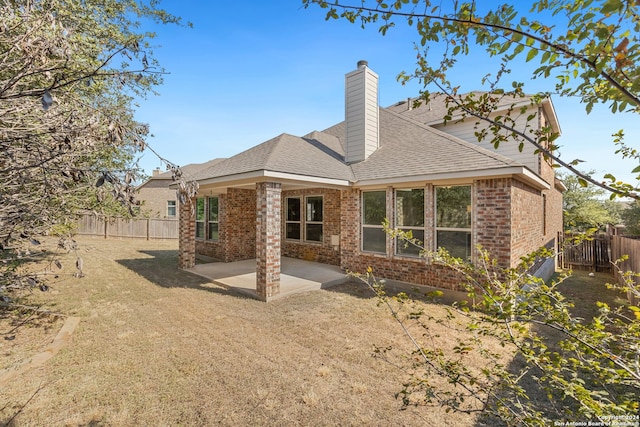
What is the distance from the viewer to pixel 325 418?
3.27 meters

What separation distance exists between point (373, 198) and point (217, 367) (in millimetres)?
6514

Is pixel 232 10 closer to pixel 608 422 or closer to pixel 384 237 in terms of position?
pixel 384 237

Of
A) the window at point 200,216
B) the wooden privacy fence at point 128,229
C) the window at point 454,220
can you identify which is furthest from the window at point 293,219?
the wooden privacy fence at point 128,229

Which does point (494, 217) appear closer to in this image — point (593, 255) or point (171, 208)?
point (593, 255)

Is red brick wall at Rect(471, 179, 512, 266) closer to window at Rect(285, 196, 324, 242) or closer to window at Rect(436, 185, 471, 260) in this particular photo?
window at Rect(436, 185, 471, 260)

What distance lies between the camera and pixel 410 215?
334 inches

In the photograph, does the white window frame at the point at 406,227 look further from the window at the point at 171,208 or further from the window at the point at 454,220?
the window at the point at 171,208

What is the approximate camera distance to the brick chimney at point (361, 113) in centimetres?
1027

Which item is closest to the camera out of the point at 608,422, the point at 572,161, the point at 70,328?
the point at 608,422

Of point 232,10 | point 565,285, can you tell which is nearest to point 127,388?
point 232,10

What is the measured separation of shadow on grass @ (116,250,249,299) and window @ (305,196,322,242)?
444cm

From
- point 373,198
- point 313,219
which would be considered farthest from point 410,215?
point 313,219

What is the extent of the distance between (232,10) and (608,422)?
845 centimetres

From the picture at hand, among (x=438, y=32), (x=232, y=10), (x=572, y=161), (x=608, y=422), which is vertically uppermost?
(x=232, y=10)
